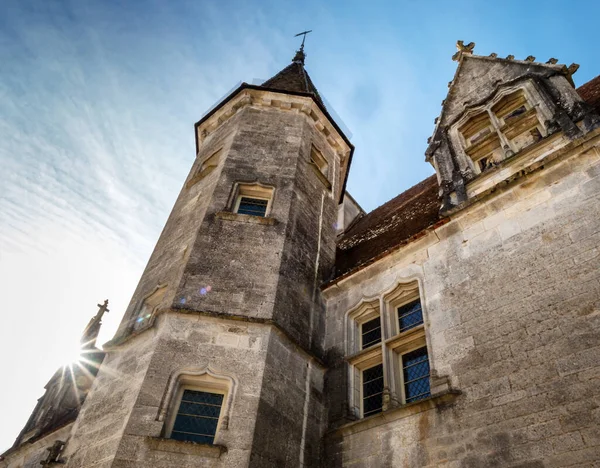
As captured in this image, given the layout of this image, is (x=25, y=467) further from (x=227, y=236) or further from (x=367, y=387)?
(x=367, y=387)

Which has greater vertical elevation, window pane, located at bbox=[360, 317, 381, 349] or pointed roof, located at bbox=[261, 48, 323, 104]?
pointed roof, located at bbox=[261, 48, 323, 104]

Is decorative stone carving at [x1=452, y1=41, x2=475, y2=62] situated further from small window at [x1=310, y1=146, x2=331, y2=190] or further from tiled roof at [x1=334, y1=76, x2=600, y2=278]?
small window at [x1=310, y1=146, x2=331, y2=190]

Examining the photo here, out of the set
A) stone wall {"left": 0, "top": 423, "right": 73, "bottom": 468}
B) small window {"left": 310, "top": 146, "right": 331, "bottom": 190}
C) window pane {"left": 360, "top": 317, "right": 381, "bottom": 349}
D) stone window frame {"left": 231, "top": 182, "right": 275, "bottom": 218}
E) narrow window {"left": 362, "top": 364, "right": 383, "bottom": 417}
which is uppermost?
small window {"left": 310, "top": 146, "right": 331, "bottom": 190}

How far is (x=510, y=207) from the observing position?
7.04 meters

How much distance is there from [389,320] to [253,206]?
12.4ft

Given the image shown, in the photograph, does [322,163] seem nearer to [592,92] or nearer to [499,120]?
[499,120]

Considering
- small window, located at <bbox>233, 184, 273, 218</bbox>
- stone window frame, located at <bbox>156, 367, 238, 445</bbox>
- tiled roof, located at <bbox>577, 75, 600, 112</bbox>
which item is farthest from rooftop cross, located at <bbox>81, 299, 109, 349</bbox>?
tiled roof, located at <bbox>577, 75, 600, 112</bbox>

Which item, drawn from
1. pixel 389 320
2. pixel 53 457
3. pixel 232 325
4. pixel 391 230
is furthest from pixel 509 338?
pixel 53 457

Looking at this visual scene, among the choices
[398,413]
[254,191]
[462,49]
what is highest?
[462,49]

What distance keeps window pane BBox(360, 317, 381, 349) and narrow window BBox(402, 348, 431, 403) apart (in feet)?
2.29

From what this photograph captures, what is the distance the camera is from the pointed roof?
14.3m

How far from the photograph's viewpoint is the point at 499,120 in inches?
359

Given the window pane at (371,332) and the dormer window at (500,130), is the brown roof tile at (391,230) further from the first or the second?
the dormer window at (500,130)

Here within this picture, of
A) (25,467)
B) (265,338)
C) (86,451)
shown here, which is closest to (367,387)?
(265,338)
